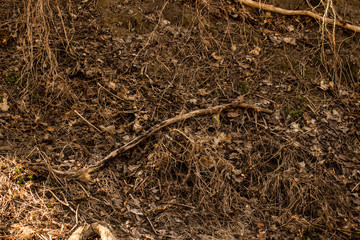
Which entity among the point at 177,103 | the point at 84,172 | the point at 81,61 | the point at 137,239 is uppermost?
the point at 81,61

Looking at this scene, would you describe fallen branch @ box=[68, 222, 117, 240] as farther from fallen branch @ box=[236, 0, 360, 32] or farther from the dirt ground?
fallen branch @ box=[236, 0, 360, 32]

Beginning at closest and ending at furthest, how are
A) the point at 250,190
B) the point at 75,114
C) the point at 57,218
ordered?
the point at 57,218, the point at 250,190, the point at 75,114

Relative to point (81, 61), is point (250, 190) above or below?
below

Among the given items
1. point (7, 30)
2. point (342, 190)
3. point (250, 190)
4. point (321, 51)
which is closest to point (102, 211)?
point (250, 190)

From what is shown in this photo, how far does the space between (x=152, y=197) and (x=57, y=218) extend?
3.48ft

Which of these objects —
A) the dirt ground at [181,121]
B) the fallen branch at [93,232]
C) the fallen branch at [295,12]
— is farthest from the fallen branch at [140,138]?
the fallen branch at [295,12]

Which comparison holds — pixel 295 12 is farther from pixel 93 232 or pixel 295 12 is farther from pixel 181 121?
pixel 93 232

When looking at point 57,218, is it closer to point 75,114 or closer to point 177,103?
point 75,114

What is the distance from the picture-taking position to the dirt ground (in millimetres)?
3373

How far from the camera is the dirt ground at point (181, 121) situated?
3.37m

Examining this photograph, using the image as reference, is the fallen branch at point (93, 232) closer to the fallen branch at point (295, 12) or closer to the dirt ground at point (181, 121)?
the dirt ground at point (181, 121)

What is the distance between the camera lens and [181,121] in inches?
164

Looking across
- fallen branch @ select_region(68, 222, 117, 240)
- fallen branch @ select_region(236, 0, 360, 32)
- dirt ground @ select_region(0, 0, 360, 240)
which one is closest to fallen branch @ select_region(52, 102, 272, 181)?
dirt ground @ select_region(0, 0, 360, 240)

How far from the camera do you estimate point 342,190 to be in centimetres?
384
